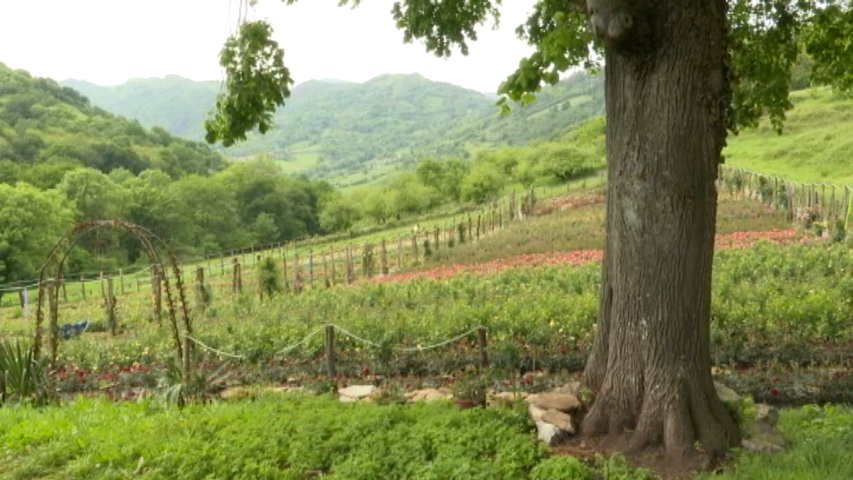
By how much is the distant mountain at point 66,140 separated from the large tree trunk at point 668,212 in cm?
8218

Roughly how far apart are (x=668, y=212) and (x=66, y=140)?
9924 cm

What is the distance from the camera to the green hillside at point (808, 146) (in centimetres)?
4466

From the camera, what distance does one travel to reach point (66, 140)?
9169 cm

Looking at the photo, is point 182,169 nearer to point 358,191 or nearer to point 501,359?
point 358,191

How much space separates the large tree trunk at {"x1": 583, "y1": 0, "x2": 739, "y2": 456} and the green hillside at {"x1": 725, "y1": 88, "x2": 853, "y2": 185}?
36.5 m

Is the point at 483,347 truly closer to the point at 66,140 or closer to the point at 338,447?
the point at 338,447

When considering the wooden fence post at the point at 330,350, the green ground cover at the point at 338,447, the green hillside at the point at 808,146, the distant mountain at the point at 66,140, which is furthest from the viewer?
the distant mountain at the point at 66,140

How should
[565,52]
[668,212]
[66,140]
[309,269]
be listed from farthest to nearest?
[66,140] → [309,269] → [565,52] → [668,212]

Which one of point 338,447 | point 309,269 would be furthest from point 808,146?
point 338,447

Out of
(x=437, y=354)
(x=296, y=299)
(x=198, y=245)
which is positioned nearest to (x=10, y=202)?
(x=198, y=245)

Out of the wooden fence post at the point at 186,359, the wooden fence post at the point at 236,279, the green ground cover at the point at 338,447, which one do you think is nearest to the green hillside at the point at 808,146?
the wooden fence post at the point at 236,279

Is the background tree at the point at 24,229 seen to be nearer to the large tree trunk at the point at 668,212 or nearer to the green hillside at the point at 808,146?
the green hillside at the point at 808,146

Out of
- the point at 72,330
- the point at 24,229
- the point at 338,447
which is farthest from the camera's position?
the point at 24,229

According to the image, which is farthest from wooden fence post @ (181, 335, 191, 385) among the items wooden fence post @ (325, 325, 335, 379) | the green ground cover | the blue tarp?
the blue tarp
